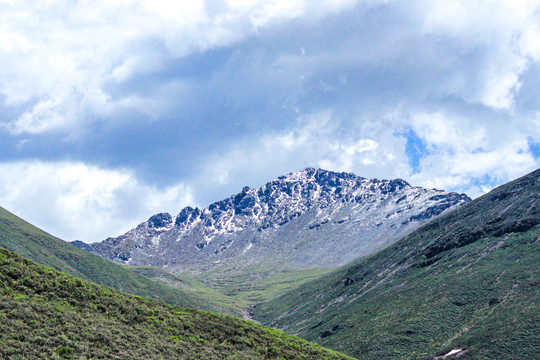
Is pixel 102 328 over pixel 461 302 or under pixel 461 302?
over

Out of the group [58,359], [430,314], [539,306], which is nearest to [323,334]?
[430,314]

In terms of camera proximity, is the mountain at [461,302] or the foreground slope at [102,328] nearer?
the foreground slope at [102,328]

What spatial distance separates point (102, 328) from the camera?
45.0 meters

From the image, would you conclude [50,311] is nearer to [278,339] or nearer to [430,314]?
[278,339]

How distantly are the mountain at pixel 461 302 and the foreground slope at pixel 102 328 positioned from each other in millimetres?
52542

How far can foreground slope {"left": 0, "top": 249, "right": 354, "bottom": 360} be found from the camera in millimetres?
38531

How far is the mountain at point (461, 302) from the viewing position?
95.9m

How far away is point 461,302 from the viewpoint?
124438 mm

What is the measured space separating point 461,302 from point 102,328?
113236 millimetres

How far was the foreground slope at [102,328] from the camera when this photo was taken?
38.5m

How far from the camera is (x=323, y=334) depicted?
166 m

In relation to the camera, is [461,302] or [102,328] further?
[461,302]

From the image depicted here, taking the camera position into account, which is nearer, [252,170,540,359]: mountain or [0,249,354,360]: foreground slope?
[0,249,354,360]: foreground slope

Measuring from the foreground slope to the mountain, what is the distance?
2069 inches
